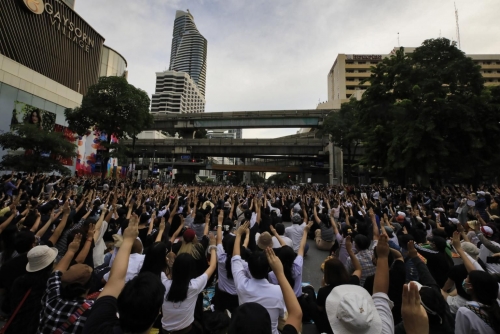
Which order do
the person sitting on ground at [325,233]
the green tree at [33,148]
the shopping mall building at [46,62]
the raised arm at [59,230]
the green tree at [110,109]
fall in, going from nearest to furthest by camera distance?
the raised arm at [59,230] < the person sitting on ground at [325,233] < the green tree at [33,148] < the green tree at [110,109] < the shopping mall building at [46,62]

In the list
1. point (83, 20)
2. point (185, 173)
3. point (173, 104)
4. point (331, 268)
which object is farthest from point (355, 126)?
point (173, 104)

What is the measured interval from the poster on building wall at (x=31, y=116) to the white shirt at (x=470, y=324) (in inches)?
1302

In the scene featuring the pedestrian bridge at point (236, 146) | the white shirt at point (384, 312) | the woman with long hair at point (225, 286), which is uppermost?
the pedestrian bridge at point (236, 146)

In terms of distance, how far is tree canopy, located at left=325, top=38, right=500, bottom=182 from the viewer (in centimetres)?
1705

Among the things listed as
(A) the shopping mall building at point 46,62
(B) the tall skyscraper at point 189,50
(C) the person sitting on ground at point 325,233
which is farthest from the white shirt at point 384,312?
(B) the tall skyscraper at point 189,50

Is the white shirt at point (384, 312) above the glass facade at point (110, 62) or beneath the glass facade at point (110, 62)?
beneath

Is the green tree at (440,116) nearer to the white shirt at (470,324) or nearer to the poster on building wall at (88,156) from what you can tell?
the white shirt at (470,324)

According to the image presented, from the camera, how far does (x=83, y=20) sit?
4025cm

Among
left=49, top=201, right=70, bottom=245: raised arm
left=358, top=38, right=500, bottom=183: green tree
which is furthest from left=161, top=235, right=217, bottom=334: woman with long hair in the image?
left=358, top=38, right=500, bottom=183: green tree

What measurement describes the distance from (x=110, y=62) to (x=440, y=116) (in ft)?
199

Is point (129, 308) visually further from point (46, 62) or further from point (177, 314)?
point (46, 62)

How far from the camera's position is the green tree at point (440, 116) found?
1705cm

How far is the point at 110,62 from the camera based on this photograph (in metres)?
54.7

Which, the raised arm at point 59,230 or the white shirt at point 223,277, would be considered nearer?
the white shirt at point 223,277
